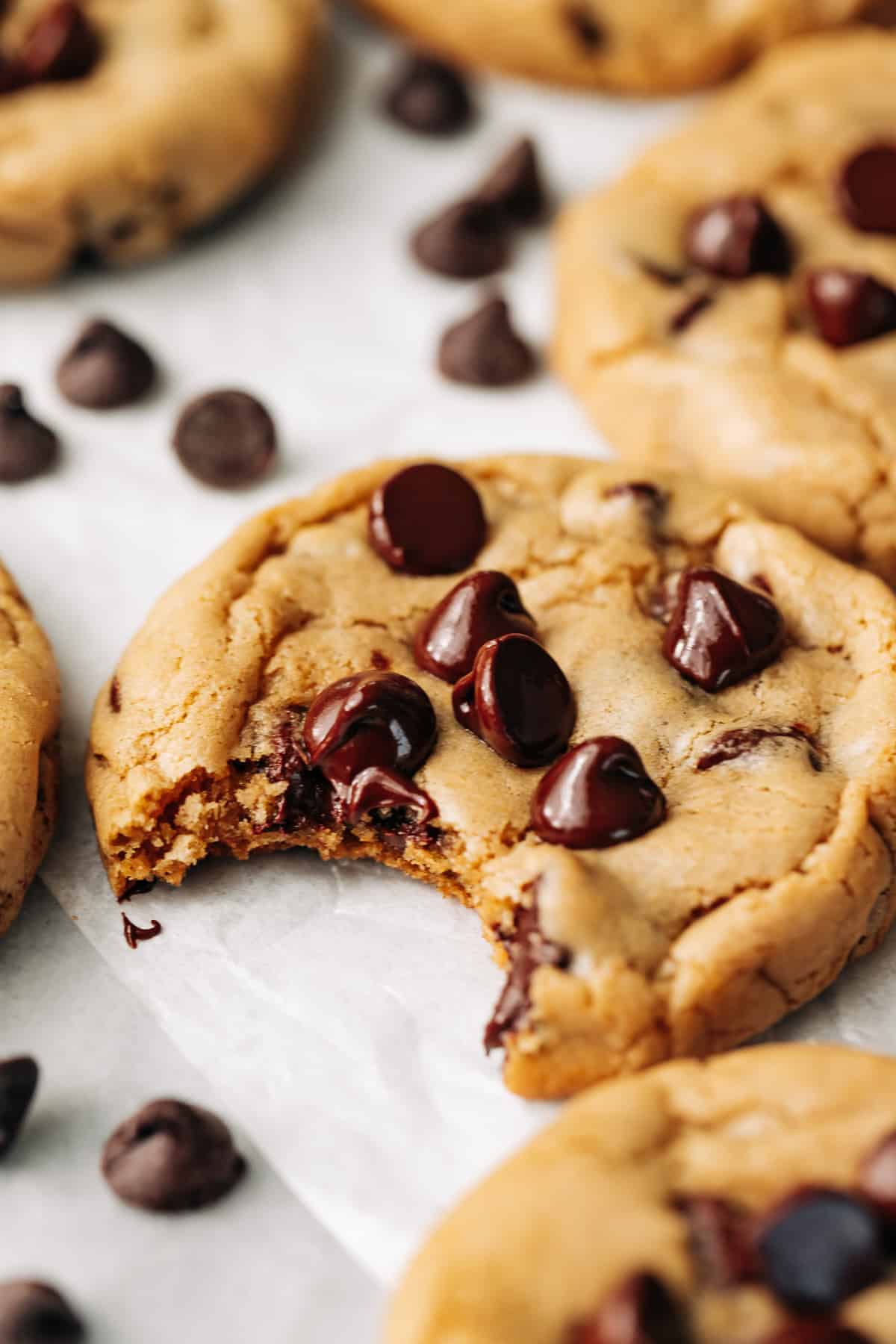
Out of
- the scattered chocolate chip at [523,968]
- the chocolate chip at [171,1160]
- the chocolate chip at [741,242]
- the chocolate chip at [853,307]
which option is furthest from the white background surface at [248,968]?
the chocolate chip at [853,307]

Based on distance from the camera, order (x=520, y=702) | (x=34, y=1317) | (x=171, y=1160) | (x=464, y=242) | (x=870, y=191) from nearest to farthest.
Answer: (x=34, y=1317) → (x=171, y=1160) → (x=520, y=702) → (x=870, y=191) → (x=464, y=242)

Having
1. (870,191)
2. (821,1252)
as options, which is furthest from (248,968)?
(870,191)

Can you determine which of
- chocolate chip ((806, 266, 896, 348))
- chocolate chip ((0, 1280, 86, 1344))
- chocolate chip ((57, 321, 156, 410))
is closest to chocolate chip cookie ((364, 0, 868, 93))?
chocolate chip ((806, 266, 896, 348))

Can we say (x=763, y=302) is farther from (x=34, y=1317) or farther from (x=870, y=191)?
(x=34, y=1317)

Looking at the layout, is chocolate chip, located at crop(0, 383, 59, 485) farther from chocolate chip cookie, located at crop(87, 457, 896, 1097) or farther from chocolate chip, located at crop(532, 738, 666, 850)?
chocolate chip, located at crop(532, 738, 666, 850)

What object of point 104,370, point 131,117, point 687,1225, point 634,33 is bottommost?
point 687,1225

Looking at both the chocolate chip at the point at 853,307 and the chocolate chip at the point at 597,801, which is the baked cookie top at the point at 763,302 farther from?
the chocolate chip at the point at 597,801
